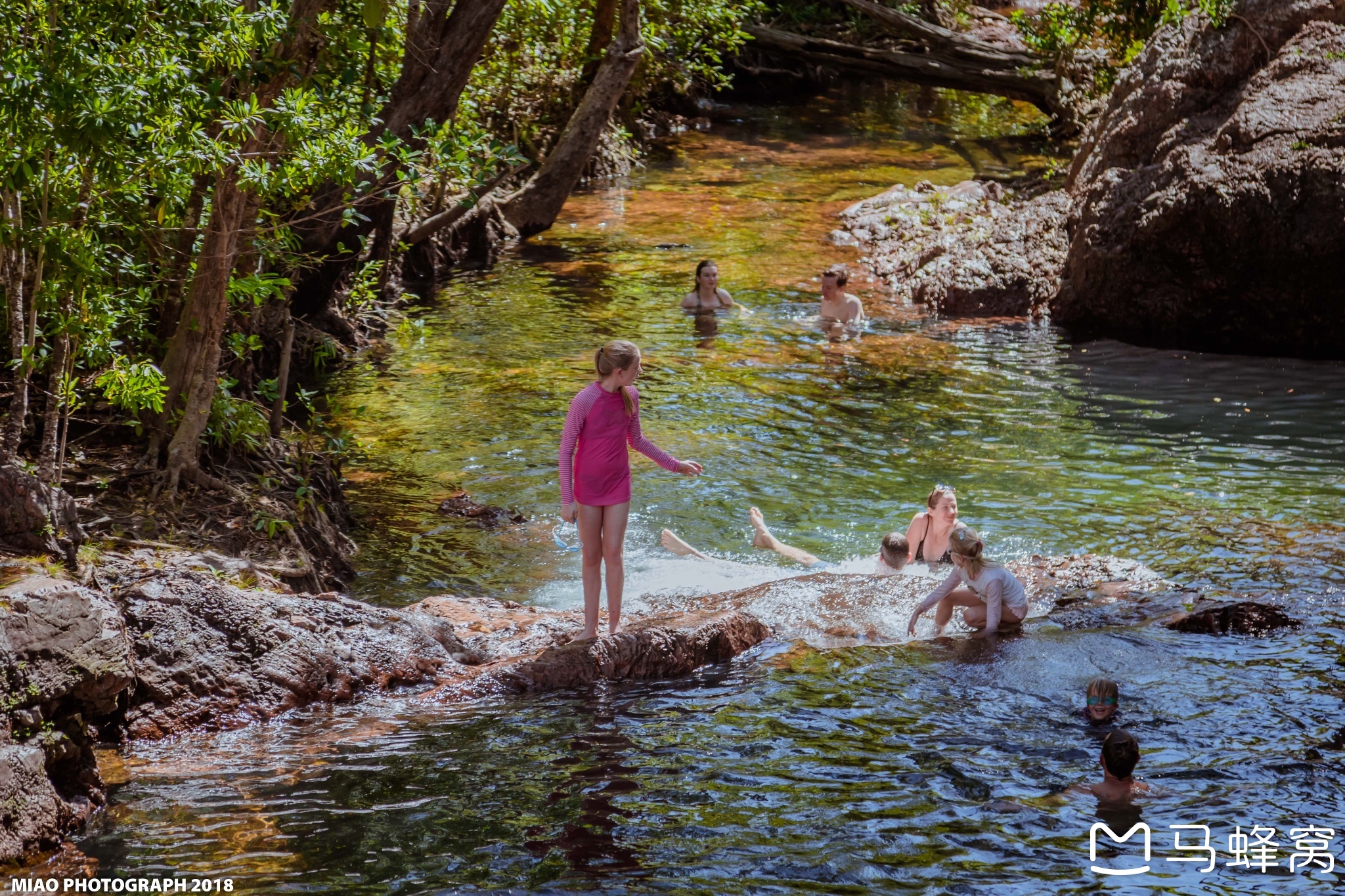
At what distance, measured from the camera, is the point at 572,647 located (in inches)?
269

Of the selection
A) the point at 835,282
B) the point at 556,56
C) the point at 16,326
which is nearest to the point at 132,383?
the point at 16,326

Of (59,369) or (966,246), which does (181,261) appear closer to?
(59,369)

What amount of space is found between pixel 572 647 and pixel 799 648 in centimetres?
152

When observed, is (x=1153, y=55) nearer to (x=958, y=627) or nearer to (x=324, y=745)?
(x=958, y=627)

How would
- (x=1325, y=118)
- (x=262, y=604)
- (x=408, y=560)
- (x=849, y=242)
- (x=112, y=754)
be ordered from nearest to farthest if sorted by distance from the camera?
(x=112, y=754), (x=262, y=604), (x=408, y=560), (x=1325, y=118), (x=849, y=242)

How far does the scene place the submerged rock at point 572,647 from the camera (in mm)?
6707

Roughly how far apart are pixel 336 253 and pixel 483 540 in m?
5.31

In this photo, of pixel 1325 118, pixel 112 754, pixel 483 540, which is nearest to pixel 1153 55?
pixel 1325 118

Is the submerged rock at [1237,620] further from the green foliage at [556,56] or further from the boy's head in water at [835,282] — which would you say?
the green foliage at [556,56]

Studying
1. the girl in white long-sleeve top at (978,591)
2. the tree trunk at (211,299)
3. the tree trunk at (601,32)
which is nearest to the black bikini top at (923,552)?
the girl in white long-sleeve top at (978,591)

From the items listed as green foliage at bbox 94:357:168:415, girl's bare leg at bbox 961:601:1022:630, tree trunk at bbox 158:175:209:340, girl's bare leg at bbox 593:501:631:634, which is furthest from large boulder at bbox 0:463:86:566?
girl's bare leg at bbox 961:601:1022:630

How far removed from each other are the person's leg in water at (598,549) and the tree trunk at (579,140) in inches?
506

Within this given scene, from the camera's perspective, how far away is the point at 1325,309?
14.3 m

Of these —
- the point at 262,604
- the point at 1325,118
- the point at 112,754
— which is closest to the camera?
the point at 112,754
